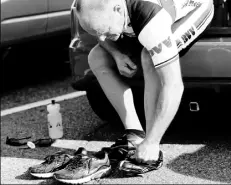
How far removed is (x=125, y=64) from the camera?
3496 mm

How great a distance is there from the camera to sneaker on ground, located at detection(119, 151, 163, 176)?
3.27 m

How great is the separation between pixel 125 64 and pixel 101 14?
0.46 m

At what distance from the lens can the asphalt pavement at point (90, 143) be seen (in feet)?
10.8

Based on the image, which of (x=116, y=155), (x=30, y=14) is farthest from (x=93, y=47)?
(x=30, y=14)

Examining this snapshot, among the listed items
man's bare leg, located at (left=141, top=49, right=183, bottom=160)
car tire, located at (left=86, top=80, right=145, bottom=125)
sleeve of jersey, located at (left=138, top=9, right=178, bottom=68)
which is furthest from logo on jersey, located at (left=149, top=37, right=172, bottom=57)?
car tire, located at (left=86, top=80, right=145, bottom=125)

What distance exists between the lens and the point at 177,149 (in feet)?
12.1

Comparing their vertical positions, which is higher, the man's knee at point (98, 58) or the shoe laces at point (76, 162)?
the man's knee at point (98, 58)

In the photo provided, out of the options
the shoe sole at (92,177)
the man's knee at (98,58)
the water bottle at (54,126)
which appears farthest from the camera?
the water bottle at (54,126)

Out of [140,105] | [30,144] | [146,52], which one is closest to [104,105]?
[140,105]

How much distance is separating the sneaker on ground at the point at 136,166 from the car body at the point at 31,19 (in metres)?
2.23

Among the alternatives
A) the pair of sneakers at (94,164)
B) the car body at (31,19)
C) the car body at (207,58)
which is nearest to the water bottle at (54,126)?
the car body at (207,58)

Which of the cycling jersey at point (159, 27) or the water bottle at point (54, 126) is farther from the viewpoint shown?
the water bottle at point (54, 126)

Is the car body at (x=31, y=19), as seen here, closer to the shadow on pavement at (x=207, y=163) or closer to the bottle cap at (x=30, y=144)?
the bottle cap at (x=30, y=144)

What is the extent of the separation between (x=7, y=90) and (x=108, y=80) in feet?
7.35
